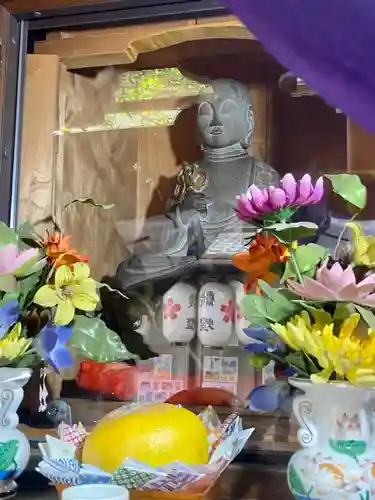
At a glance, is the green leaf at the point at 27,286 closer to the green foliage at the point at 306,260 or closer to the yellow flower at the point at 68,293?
the yellow flower at the point at 68,293

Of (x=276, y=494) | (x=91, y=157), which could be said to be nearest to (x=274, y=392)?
(x=276, y=494)

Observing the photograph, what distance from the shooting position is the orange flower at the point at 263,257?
699mm

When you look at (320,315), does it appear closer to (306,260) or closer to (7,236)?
(306,260)

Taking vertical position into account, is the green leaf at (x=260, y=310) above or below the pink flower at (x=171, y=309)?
above

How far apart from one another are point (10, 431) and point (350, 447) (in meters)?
0.37

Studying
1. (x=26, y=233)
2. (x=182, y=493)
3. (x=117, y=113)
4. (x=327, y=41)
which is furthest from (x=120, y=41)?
(x=327, y=41)

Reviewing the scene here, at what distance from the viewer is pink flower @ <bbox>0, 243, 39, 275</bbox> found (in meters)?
0.72

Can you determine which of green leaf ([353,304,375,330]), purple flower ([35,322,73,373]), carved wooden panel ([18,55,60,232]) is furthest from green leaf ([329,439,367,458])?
carved wooden panel ([18,55,60,232])

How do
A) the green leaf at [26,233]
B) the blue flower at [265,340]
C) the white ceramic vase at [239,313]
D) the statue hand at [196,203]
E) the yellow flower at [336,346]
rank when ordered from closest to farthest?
the yellow flower at [336,346] → the blue flower at [265,340] → the green leaf at [26,233] → the white ceramic vase at [239,313] → the statue hand at [196,203]

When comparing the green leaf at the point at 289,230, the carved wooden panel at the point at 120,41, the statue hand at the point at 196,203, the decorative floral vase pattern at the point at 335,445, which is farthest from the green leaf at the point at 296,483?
the carved wooden panel at the point at 120,41

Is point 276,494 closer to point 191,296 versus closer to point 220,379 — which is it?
point 220,379

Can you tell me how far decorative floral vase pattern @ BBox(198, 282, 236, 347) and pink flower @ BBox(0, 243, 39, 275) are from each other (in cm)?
41

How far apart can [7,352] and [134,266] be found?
43 cm

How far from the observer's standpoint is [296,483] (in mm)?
610
